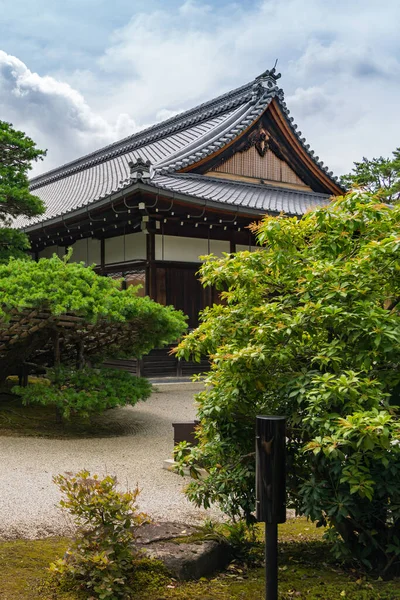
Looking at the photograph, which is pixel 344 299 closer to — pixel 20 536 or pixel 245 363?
pixel 245 363

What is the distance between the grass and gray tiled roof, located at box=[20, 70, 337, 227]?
9.79 meters

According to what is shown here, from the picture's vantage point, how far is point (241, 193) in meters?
15.8

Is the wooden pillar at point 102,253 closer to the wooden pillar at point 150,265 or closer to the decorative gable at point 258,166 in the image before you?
the wooden pillar at point 150,265

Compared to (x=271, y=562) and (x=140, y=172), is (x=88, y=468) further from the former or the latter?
(x=140, y=172)

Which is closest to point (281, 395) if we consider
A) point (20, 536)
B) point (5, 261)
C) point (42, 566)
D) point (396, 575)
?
point (396, 575)

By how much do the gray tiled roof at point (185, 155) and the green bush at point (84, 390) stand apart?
5.31 meters

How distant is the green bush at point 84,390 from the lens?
25.8 feet

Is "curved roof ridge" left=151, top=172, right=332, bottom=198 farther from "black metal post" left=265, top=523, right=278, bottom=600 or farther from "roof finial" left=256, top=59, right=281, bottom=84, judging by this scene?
"black metal post" left=265, top=523, right=278, bottom=600

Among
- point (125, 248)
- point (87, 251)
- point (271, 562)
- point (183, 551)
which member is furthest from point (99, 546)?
point (87, 251)

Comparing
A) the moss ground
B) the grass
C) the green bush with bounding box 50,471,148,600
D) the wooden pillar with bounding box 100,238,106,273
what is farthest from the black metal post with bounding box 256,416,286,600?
the wooden pillar with bounding box 100,238,106,273

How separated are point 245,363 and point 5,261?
8.63 metres

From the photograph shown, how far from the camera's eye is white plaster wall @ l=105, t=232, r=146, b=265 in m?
14.1

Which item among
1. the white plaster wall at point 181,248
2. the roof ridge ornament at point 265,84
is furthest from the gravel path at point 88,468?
the roof ridge ornament at point 265,84

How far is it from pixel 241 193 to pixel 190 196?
3.64 metres
